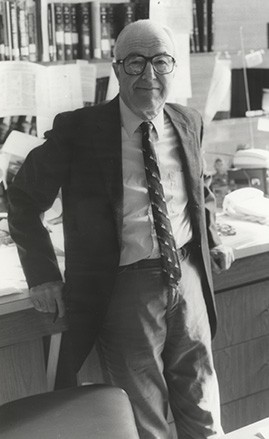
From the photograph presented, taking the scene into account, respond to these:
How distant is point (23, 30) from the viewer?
87.2 inches

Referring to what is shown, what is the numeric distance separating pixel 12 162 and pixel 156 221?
0.72 metres

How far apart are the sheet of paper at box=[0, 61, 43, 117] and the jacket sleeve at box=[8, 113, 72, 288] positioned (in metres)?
0.54

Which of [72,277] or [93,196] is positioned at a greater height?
[93,196]

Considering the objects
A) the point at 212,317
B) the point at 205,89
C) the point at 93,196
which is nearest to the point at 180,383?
the point at 212,317

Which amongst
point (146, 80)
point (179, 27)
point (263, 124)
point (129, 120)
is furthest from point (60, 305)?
point (263, 124)

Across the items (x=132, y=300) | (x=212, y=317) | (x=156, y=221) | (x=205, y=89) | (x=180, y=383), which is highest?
(x=205, y=89)

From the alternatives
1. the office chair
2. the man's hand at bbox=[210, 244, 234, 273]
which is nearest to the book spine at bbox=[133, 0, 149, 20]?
the man's hand at bbox=[210, 244, 234, 273]

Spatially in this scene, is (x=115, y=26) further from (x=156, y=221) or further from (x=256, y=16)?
(x=156, y=221)

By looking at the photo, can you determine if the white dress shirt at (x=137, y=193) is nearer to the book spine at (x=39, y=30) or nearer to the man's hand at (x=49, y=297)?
the man's hand at (x=49, y=297)

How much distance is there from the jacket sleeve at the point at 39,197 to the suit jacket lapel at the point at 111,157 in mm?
83

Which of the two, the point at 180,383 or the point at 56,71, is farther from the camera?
the point at 56,71

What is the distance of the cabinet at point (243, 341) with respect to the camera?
2.22 metres

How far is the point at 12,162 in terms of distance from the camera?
229 cm

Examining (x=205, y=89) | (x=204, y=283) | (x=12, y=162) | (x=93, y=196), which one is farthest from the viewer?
(x=205, y=89)
